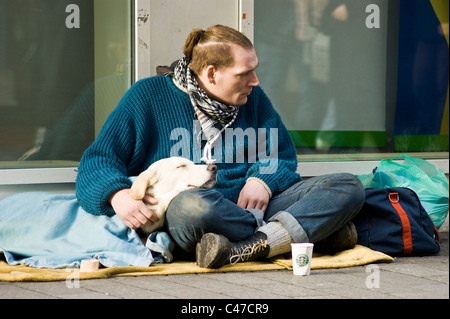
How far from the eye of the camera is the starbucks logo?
11.5 feet

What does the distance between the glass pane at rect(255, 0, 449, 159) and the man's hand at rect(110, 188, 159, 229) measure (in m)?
2.15

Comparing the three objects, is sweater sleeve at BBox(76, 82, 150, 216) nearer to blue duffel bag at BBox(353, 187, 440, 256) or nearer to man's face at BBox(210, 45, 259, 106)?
man's face at BBox(210, 45, 259, 106)

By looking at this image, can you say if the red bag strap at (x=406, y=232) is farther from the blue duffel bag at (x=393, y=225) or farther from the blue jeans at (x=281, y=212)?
the blue jeans at (x=281, y=212)

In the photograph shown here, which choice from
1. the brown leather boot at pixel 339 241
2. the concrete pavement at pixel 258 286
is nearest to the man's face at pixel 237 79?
the brown leather boot at pixel 339 241

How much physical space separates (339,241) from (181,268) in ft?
3.08

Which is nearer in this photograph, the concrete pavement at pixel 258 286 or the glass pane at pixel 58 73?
the concrete pavement at pixel 258 286

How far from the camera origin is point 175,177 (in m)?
3.73

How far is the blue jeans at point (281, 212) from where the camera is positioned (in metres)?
3.61

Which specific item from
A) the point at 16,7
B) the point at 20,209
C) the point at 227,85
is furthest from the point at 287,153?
the point at 16,7

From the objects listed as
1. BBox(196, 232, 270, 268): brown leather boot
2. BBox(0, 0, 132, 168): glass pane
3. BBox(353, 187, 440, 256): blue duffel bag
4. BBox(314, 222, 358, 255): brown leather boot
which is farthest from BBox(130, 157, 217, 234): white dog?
BBox(0, 0, 132, 168): glass pane

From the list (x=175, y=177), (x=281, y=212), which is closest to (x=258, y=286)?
(x=281, y=212)

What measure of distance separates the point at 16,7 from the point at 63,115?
0.72 metres

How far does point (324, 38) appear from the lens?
5781 millimetres

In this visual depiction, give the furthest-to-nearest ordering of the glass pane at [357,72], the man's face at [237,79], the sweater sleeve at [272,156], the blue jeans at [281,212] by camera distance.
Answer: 1. the glass pane at [357,72]
2. the sweater sleeve at [272,156]
3. the man's face at [237,79]
4. the blue jeans at [281,212]
